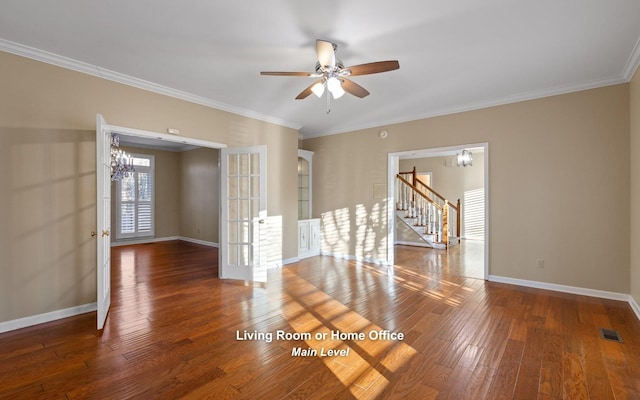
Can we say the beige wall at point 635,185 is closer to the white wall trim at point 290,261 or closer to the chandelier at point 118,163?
the white wall trim at point 290,261

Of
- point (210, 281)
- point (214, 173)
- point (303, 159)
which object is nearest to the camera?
point (210, 281)

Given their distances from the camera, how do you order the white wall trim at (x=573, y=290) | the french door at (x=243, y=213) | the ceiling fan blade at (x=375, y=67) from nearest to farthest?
the ceiling fan blade at (x=375, y=67)
the white wall trim at (x=573, y=290)
the french door at (x=243, y=213)

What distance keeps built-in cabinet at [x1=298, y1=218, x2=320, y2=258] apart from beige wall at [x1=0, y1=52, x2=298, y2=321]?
3.58 metres

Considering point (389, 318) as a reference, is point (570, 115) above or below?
above

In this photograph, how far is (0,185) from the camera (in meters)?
2.95

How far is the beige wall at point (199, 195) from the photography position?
26.5 feet

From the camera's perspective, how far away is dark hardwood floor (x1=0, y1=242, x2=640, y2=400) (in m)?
2.07

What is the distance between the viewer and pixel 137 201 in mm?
8320

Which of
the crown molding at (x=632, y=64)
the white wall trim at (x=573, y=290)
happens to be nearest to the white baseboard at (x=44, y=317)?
the white wall trim at (x=573, y=290)

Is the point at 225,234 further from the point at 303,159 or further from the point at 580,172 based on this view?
the point at 580,172

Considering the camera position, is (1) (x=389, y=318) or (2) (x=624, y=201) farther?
(2) (x=624, y=201)

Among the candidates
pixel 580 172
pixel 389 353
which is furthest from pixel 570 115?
pixel 389 353

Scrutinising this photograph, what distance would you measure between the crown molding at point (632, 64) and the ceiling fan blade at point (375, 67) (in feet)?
8.24

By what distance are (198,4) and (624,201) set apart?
521 centimetres
